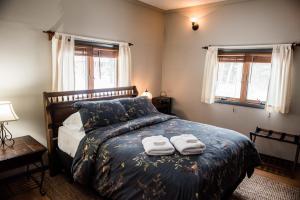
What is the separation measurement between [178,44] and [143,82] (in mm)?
1154

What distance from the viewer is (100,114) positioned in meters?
2.64

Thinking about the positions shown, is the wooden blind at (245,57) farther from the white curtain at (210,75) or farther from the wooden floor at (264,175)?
the wooden floor at (264,175)

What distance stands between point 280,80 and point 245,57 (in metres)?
0.71

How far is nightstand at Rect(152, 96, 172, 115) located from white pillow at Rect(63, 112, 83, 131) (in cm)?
203

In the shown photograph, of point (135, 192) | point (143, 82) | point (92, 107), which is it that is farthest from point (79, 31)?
point (135, 192)

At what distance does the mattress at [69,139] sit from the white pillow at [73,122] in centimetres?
5

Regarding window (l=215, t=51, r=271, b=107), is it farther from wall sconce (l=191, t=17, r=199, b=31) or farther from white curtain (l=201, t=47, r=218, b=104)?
wall sconce (l=191, t=17, r=199, b=31)

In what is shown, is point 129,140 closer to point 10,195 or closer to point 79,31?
point 10,195

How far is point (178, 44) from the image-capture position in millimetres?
4520

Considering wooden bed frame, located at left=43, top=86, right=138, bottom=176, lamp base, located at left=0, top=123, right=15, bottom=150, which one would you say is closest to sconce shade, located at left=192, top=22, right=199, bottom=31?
wooden bed frame, located at left=43, top=86, right=138, bottom=176

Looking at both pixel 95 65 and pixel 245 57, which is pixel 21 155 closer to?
pixel 95 65

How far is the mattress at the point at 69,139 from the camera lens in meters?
2.44

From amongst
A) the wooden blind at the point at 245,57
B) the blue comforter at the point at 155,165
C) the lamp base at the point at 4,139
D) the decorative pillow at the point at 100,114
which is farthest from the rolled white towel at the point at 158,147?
the wooden blind at the point at 245,57

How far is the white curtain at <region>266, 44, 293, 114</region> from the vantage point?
3162 mm
